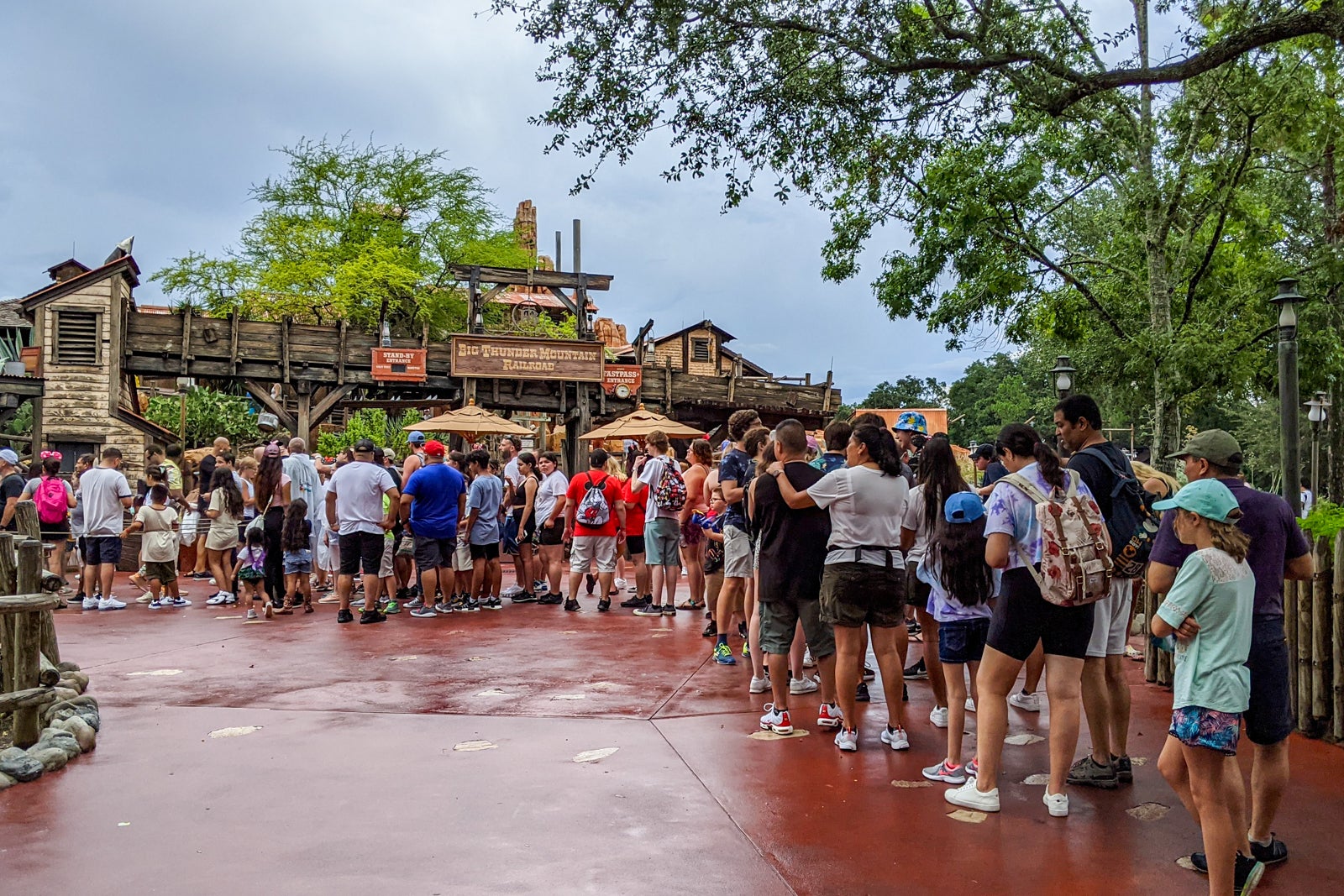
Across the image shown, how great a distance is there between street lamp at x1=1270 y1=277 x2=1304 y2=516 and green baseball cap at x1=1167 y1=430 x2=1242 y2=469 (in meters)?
7.24

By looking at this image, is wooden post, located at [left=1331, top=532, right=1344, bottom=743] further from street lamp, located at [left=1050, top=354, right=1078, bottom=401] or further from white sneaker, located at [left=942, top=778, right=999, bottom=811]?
street lamp, located at [left=1050, top=354, right=1078, bottom=401]

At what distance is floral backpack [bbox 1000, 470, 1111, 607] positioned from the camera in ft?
13.5

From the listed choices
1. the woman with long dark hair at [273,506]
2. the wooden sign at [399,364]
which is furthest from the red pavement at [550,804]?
the wooden sign at [399,364]

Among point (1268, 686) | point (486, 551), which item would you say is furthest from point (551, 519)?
point (1268, 686)

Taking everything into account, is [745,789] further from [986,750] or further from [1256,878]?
[1256,878]

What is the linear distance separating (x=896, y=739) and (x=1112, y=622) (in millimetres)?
1253

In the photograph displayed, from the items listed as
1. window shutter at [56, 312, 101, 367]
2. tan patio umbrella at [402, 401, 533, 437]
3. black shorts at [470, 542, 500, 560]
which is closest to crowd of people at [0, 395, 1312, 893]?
black shorts at [470, 542, 500, 560]

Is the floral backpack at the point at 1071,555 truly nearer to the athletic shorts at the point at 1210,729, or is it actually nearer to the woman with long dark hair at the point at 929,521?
the athletic shorts at the point at 1210,729

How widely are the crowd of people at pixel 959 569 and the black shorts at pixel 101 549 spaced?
1.89m

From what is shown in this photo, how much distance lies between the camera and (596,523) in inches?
419

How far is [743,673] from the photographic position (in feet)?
24.6

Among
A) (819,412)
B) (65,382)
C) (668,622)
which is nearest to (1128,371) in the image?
(668,622)

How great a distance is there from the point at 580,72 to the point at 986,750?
641cm

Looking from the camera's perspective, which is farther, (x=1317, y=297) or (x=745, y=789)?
(x=1317, y=297)
